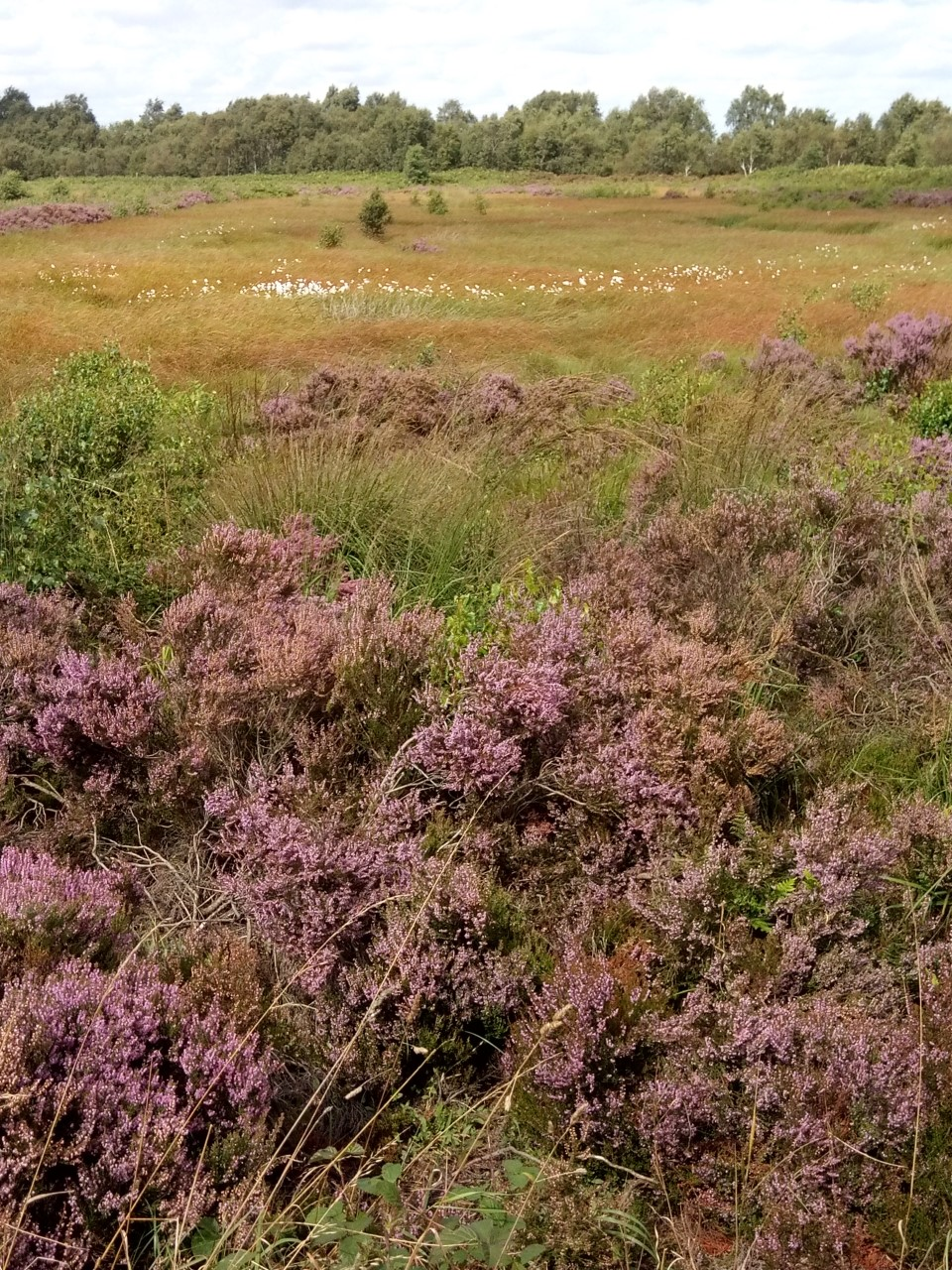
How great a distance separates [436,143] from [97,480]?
280ft

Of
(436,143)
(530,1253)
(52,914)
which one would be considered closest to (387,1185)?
(530,1253)

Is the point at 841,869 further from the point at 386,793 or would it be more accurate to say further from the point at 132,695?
the point at 132,695

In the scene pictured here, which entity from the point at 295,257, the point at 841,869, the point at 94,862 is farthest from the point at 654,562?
the point at 295,257

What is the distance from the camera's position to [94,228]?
3091cm

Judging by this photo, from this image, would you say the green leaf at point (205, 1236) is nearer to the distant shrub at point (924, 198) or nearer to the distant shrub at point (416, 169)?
the distant shrub at point (924, 198)

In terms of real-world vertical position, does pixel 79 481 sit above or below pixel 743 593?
above

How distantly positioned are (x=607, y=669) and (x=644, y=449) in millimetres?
3757

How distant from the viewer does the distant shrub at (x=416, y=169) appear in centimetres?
5781

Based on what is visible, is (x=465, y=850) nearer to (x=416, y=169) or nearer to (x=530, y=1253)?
(x=530, y=1253)

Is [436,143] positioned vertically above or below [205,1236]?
above

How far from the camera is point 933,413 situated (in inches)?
303

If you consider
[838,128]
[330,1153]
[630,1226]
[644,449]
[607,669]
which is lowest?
[630,1226]

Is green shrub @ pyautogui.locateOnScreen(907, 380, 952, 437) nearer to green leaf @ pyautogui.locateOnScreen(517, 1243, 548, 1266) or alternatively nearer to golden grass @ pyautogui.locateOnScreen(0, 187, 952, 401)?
golden grass @ pyautogui.locateOnScreen(0, 187, 952, 401)

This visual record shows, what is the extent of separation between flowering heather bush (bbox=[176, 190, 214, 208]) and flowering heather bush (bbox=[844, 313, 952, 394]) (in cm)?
3871
